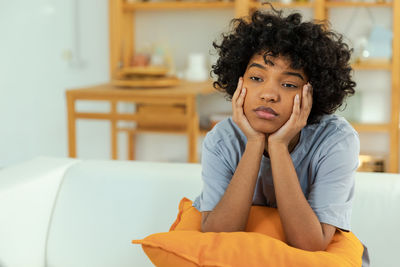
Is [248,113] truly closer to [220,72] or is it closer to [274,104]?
[274,104]

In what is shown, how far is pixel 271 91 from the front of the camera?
124cm

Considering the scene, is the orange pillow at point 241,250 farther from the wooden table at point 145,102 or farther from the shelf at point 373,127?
the shelf at point 373,127

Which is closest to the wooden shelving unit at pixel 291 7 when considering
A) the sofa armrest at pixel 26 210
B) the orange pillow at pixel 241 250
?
the sofa armrest at pixel 26 210

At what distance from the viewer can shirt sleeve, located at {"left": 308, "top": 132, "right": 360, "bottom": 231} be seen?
124 cm

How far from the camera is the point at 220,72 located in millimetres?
1439

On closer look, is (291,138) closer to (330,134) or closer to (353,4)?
(330,134)

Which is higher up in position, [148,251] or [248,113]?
[248,113]

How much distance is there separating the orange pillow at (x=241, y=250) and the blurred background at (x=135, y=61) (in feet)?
7.21

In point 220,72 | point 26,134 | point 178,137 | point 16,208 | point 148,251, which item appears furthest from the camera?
point 26,134

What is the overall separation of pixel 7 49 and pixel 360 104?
8.65 feet

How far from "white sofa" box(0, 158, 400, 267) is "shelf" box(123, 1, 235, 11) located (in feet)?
7.36

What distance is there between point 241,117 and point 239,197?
0.58 ft

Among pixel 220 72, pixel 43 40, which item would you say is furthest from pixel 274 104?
pixel 43 40

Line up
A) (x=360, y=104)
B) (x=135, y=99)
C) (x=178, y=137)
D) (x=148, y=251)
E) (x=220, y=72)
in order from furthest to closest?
1. (x=178, y=137)
2. (x=360, y=104)
3. (x=135, y=99)
4. (x=220, y=72)
5. (x=148, y=251)
